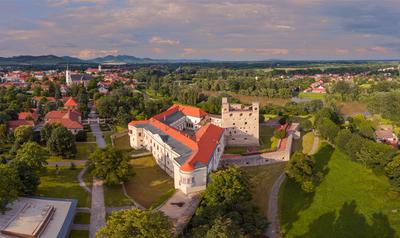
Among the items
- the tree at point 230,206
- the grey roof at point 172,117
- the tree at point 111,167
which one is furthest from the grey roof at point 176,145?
the tree at point 230,206

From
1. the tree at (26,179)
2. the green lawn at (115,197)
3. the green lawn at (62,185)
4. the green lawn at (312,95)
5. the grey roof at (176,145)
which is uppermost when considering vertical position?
the green lawn at (312,95)

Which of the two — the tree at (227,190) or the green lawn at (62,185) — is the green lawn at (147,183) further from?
the tree at (227,190)

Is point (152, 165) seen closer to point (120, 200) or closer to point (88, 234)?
point (120, 200)

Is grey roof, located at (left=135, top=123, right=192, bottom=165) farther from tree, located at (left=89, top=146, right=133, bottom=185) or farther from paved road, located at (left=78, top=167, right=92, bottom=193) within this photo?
paved road, located at (left=78, top=167, right=92, bottom=193)

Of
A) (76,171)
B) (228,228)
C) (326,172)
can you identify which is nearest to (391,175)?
(326,172)

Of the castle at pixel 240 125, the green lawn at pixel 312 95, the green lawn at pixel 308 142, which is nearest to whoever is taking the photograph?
the green lawn at pixel 308 142

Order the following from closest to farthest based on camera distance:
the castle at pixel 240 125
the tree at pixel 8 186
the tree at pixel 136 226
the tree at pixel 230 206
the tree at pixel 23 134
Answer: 1. the tree at pixel 136 226
2. the tree at pixel 230 206
3. the tree at pixel 8 186
4. the tree at pixel 23 134
5. the castle at pixel 240 125
